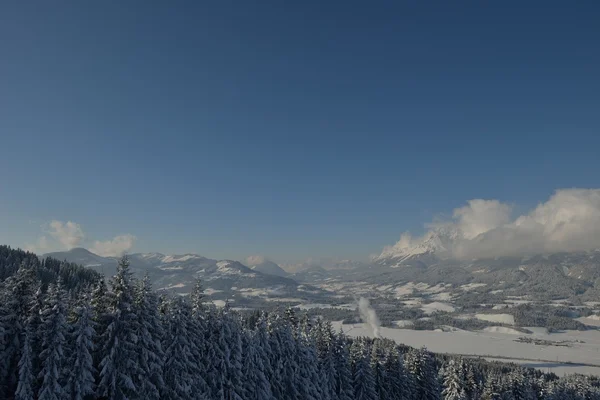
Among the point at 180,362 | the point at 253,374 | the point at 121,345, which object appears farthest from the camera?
the point at 253,374

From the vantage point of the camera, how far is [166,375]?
39188 millimetres

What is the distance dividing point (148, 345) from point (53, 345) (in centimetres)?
800

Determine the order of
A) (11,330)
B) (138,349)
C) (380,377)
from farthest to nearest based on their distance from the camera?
(380,377)
(11,330)
(138,349)

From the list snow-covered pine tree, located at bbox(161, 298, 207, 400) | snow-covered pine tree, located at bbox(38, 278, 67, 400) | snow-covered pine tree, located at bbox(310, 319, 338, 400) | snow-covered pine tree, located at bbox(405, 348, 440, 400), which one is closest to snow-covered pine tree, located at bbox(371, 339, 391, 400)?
snow-covered pine tree, located at bbox(405, 348, 440, 400)

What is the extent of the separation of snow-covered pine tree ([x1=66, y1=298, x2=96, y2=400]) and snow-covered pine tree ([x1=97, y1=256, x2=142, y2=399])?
1020mm

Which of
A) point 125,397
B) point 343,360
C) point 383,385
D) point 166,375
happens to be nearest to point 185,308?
point 166,375

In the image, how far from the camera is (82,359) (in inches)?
1330

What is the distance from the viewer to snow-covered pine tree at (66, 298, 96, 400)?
3334cm

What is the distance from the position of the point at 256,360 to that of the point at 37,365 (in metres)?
23.0

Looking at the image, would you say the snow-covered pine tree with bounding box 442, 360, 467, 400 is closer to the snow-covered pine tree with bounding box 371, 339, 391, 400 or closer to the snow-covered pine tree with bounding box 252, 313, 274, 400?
the snow-covered pine tree with bounding box 371, 339, 391, 400

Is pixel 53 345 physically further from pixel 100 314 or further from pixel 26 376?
pixel 100 314

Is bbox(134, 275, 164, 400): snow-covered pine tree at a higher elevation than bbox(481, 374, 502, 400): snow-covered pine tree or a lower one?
higher

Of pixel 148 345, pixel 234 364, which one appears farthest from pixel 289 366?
pixel 148 345

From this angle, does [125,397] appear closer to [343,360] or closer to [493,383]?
[343,360]
